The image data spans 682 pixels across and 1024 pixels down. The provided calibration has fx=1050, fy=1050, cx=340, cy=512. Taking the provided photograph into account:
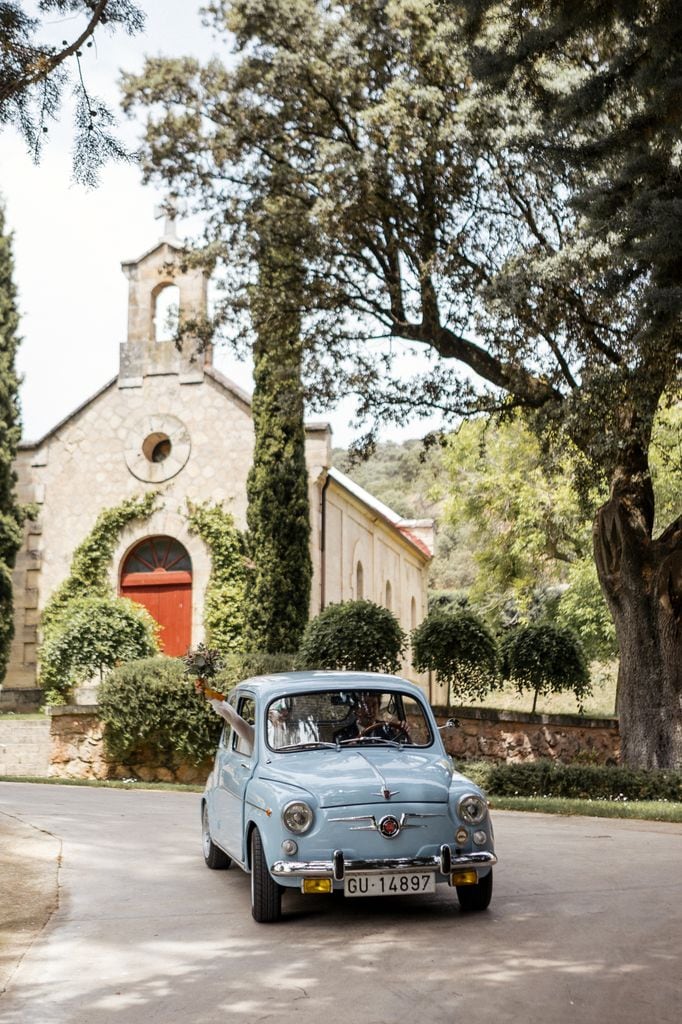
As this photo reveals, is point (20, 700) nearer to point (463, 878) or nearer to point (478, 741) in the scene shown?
point (478, 741)

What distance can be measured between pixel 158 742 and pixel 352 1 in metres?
12.2

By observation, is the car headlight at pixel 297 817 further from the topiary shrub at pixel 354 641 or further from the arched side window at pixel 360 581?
the arched side window at pixel 360 581

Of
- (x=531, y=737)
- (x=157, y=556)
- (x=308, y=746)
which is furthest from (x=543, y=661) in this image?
(x=308, y=746)

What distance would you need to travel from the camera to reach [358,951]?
5.88 meters

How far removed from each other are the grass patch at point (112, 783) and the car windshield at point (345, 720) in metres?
8.69

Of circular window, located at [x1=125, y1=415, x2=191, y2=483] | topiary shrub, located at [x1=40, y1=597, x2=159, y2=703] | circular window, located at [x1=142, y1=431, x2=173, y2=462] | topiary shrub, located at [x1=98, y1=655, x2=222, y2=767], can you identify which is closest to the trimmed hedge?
topiary shrub, located at [x1=98, y1=655, x2=222, y2=767]

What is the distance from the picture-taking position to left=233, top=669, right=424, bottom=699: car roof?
784cm

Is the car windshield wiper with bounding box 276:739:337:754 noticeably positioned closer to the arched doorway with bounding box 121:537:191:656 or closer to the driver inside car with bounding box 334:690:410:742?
the driver inside car with bounding box 334:690:410:742

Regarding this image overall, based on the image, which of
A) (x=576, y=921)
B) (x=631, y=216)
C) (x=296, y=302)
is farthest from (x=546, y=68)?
(x=576, y=921)

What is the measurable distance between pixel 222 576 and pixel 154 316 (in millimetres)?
7335

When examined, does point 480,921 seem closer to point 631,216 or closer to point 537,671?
point 631,216

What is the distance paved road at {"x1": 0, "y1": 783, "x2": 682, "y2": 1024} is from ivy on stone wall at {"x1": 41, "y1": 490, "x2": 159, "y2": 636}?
54.8ft

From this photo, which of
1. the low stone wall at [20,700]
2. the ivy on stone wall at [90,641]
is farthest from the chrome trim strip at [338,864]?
the low stone wall at [20,700]

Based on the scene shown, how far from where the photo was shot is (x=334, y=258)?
16.7 meters
